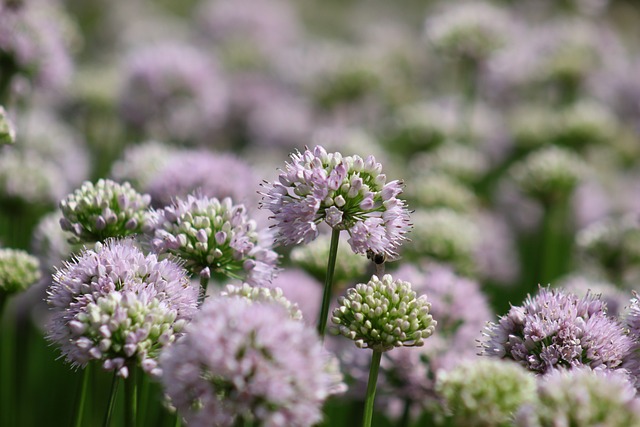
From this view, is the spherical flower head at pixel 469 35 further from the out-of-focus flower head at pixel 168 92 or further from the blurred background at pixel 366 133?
the out-of-focus flower head at pixel 168 92

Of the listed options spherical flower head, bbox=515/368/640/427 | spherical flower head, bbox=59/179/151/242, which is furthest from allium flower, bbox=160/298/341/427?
spherical flower head, bbox=59/179/151/242

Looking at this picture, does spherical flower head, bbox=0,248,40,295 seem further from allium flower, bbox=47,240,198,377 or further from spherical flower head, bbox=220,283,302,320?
spherical flower head, bbox=220,283,302,320

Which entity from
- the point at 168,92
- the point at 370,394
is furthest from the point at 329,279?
the point at 168,92

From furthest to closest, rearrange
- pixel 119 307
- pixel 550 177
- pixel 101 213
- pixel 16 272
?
pixel 550 177 < pixel 16 272 < pixel 101 213 < pixel 119 307

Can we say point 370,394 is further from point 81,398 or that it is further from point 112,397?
point 81,398

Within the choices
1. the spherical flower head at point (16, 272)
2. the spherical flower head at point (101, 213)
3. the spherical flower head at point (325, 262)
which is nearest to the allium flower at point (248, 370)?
the spherical flower head at point (101, 213)

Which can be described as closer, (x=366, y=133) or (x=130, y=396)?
(x=130, y=396)

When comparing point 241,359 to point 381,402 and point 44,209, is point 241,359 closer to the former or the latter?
point 381,402
